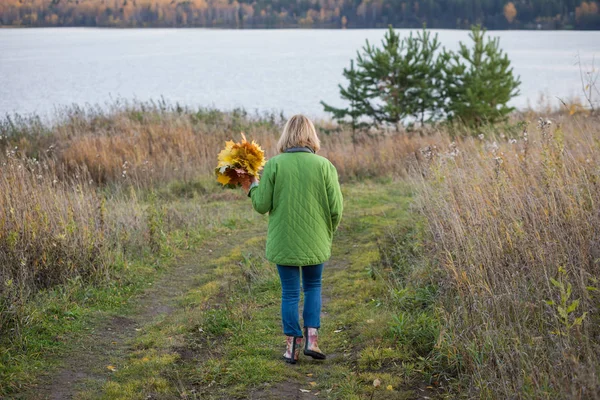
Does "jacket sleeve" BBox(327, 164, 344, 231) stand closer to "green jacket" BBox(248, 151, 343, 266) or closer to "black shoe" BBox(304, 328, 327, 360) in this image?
"green jacket" BBox(248, 151, 343, 266)

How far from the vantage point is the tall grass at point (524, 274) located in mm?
3954

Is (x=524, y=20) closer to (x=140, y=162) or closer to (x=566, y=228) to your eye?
(x=140, y=162)

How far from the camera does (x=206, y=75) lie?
170 ft

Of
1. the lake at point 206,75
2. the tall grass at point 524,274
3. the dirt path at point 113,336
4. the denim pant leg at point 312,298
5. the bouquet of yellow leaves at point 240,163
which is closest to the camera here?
the tall grass at point 524,274

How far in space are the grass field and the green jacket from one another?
3.04 ft

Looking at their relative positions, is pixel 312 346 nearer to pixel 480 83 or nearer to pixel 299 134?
pixel 299 134

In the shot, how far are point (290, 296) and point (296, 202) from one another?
76 cm

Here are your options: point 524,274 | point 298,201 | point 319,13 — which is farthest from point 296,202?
point 319,13

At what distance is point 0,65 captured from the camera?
4572 cm

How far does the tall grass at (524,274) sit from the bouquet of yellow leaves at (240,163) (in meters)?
1.77

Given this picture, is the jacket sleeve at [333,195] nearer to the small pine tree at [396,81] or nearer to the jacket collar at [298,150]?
the jacket collar at [298,150]

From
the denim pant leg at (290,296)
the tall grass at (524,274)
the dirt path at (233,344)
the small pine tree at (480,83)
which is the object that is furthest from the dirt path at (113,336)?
the small pine tree at (480,83)

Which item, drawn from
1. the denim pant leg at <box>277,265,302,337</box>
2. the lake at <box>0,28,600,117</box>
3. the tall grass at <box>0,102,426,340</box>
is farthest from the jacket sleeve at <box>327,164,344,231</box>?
the lake at <box>0,28,600,117</box>

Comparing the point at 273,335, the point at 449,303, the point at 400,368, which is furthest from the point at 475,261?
the point at 273,335
